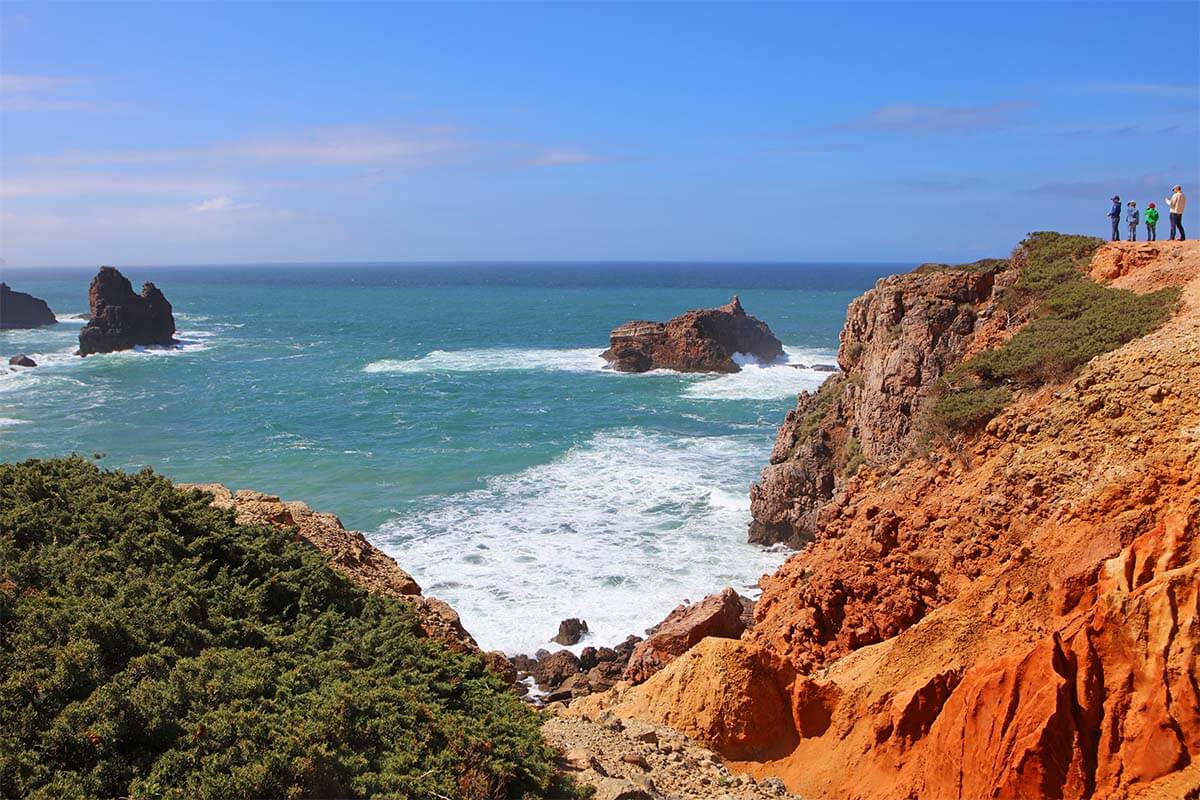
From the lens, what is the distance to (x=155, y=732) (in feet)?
29.6

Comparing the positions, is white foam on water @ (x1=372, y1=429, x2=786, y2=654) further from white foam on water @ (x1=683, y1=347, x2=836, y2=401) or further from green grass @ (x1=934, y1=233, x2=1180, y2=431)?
white foam on water @ (x1=683, y1=347, x2=836, y2=401)

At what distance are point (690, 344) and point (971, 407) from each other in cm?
4855

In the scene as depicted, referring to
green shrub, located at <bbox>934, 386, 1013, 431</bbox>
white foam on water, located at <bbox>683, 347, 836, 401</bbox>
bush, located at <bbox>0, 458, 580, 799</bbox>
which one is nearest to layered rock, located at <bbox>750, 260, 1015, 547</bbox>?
green shrub, located at <bbox>934, 386, 1013, 431</bbox>

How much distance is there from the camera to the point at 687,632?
18484 millimetres

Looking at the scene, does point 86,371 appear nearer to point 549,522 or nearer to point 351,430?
point 351,430

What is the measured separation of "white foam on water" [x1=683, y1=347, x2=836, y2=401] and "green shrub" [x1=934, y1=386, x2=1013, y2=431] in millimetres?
36263

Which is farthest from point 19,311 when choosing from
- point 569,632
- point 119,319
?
point 569,632

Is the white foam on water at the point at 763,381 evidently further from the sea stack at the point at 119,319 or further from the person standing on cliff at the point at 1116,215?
the sea stack at the point at 119,319

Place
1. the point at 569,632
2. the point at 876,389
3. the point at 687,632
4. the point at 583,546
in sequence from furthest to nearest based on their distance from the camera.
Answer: the point at 583,546
the point at 876,389
the point at 569,632
the point at 687,632

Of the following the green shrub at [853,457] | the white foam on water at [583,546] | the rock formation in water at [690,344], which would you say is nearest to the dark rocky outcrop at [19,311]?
the rock formation in water at [690,344]

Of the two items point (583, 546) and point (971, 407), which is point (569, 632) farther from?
point (971, 407)

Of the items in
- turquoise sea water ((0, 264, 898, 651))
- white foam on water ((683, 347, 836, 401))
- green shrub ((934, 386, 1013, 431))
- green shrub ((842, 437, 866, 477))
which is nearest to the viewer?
green shrub ((934, 386, 1013, 431))

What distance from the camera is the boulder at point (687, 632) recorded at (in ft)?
59.3

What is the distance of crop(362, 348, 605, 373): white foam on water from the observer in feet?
223
